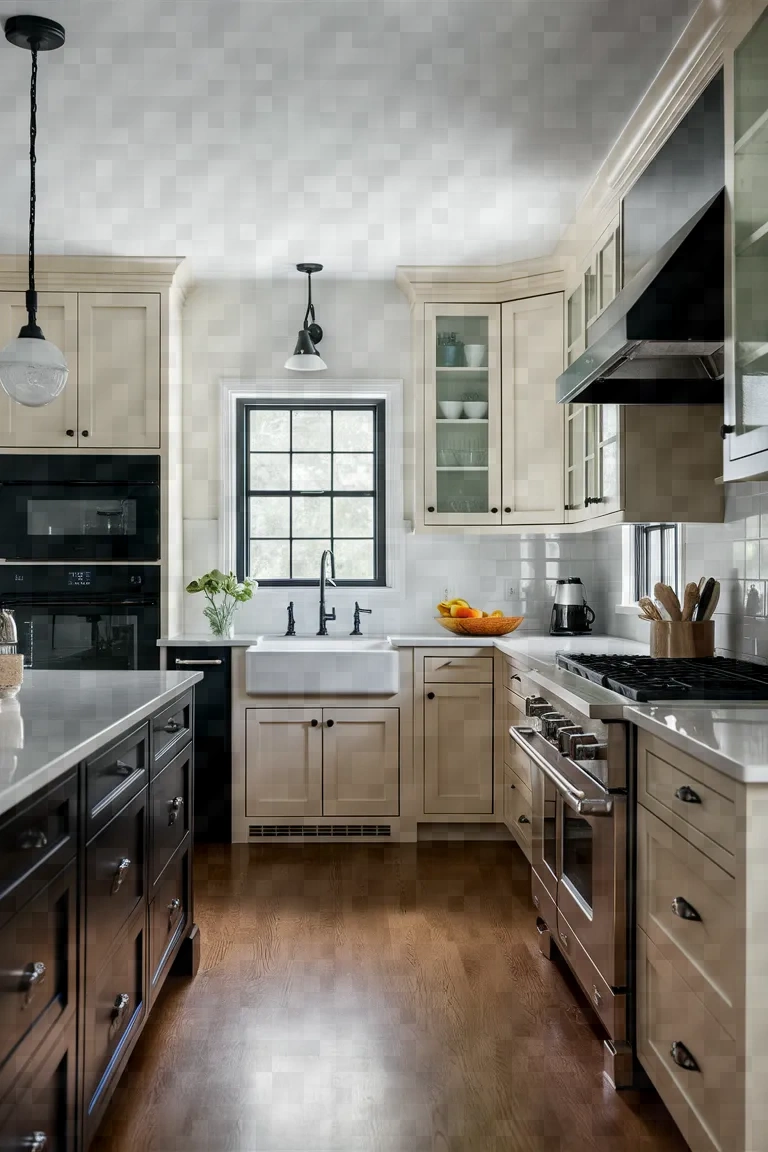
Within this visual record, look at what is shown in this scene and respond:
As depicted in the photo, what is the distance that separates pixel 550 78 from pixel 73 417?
8.17 ft

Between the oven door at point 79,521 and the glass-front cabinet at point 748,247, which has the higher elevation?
the glass-front cabinet at point 748,247

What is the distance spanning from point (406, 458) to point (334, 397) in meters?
0.48

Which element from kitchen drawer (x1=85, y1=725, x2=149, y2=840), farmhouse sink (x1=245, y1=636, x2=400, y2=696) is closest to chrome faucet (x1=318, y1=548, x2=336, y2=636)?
farmhouse sink (x1=245, y1=636, x2=400, y2=696)

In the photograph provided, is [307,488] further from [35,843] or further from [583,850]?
[35,843]

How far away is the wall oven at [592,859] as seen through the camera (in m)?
2.01

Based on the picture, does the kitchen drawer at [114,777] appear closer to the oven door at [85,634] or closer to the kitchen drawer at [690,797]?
the kitchen drawer at [690,797]

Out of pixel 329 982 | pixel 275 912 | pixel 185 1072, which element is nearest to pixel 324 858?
pixel 275 912

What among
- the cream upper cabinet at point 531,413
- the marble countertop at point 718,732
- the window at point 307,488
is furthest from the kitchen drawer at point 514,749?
the marble countertop at point 718,732

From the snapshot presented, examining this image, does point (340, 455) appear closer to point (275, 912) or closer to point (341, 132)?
point (341, 132)

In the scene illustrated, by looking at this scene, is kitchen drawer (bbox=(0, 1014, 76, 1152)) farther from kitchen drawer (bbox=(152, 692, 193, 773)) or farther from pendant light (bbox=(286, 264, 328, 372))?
pendant light (bbox=(286, 264, 328, 372))

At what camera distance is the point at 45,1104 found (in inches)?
54.6

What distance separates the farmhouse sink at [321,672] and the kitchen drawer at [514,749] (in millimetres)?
500

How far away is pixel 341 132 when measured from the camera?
2.87 metres

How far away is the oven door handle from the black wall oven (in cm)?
201
